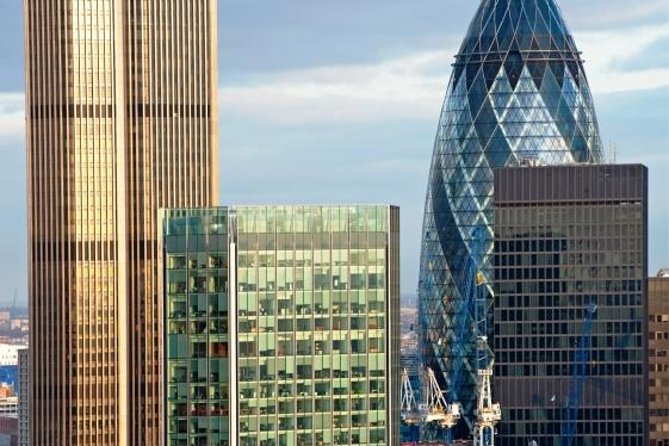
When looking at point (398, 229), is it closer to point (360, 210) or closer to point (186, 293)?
point (360, 210)

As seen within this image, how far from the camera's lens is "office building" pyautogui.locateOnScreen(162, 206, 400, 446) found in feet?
532

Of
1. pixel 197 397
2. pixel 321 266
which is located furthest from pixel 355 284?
pixel 197 397

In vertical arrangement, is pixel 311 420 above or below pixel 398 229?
below

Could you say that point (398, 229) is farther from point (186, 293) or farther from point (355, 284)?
point (186, 293)

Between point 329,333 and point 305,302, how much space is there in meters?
2.80

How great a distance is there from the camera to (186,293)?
163 metres

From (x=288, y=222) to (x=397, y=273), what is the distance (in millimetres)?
9718

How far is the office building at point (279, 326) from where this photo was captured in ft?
532

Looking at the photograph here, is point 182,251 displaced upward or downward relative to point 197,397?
upward

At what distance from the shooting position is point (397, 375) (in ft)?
552

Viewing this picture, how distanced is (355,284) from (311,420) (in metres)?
10.3

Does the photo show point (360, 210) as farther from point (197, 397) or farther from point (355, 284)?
point (197, 397)

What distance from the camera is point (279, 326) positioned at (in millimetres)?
163875

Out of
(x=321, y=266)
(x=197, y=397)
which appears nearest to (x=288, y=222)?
(x=321, y=266)
